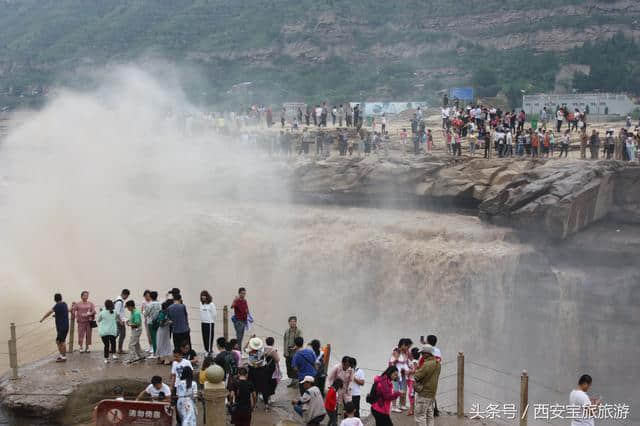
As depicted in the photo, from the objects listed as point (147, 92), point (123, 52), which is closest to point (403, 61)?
point (123, 52)

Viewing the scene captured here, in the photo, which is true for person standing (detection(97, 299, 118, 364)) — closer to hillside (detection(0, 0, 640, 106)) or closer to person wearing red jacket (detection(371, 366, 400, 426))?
person wearing red jacket (detection(371, 366, 400, 426))

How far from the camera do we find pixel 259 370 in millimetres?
11273

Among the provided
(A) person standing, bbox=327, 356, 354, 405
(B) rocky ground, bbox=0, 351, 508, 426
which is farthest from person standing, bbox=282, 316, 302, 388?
(A) person standing, bbox=327, 356, 354, 405

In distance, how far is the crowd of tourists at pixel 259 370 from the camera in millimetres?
9883

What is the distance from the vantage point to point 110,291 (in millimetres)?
24391

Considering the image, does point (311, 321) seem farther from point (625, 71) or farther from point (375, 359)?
point (625, 71)

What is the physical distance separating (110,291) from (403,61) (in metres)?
49.8

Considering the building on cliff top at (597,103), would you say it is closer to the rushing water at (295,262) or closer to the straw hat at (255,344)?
the rushing water at (295,262)

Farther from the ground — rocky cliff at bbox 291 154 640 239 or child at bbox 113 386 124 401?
rocky cliff at bbox 291 154 640 239

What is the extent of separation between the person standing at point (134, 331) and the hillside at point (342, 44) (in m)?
44.4

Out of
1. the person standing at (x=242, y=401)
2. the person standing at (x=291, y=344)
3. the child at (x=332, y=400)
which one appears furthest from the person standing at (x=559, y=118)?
the person standing at (x=242, y=401)

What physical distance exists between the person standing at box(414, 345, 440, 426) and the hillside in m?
46.1

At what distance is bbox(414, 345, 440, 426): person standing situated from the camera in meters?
9.98

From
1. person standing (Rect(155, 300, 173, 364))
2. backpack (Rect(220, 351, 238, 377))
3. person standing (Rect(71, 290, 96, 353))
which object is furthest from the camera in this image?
person standing (Rect(71, 290, 96, 353))
